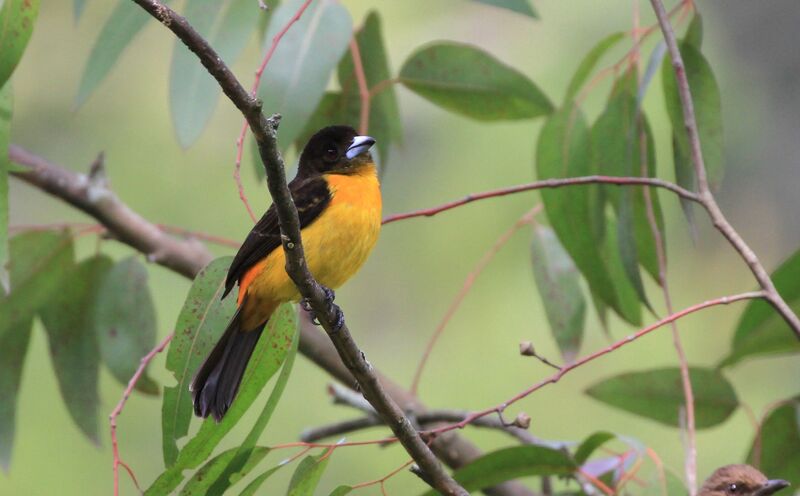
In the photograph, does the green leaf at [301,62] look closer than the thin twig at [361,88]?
Yes

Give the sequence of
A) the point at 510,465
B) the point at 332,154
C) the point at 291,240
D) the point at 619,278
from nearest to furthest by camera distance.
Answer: the point at 291,240, the point at 510,465, the point at 332,154, the point at 619,278

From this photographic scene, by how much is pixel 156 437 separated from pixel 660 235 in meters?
5.00

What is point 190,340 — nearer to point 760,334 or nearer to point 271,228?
point 271,228

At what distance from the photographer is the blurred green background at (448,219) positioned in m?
7.29

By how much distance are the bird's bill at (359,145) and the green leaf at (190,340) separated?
25.4 inches

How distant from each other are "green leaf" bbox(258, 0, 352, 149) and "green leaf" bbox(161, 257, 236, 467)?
1.95 feet

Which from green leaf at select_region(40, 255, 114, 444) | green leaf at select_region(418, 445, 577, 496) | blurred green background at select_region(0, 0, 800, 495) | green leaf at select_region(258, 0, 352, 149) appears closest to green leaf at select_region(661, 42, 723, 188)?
green leaf at select_region(418, 445, 577, 496)

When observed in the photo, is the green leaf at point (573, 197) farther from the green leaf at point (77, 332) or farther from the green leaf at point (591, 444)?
the green leaf at point (77, 332)

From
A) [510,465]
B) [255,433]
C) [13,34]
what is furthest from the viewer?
[510,465]

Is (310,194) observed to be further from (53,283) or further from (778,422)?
(778,422)

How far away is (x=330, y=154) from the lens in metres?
3.66

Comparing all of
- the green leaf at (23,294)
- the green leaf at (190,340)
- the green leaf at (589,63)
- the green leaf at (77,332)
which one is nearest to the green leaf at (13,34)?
the green leaf at (190,340)

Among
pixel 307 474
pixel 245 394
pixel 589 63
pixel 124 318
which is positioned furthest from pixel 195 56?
pixel 307 474

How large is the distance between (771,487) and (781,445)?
0.43m
